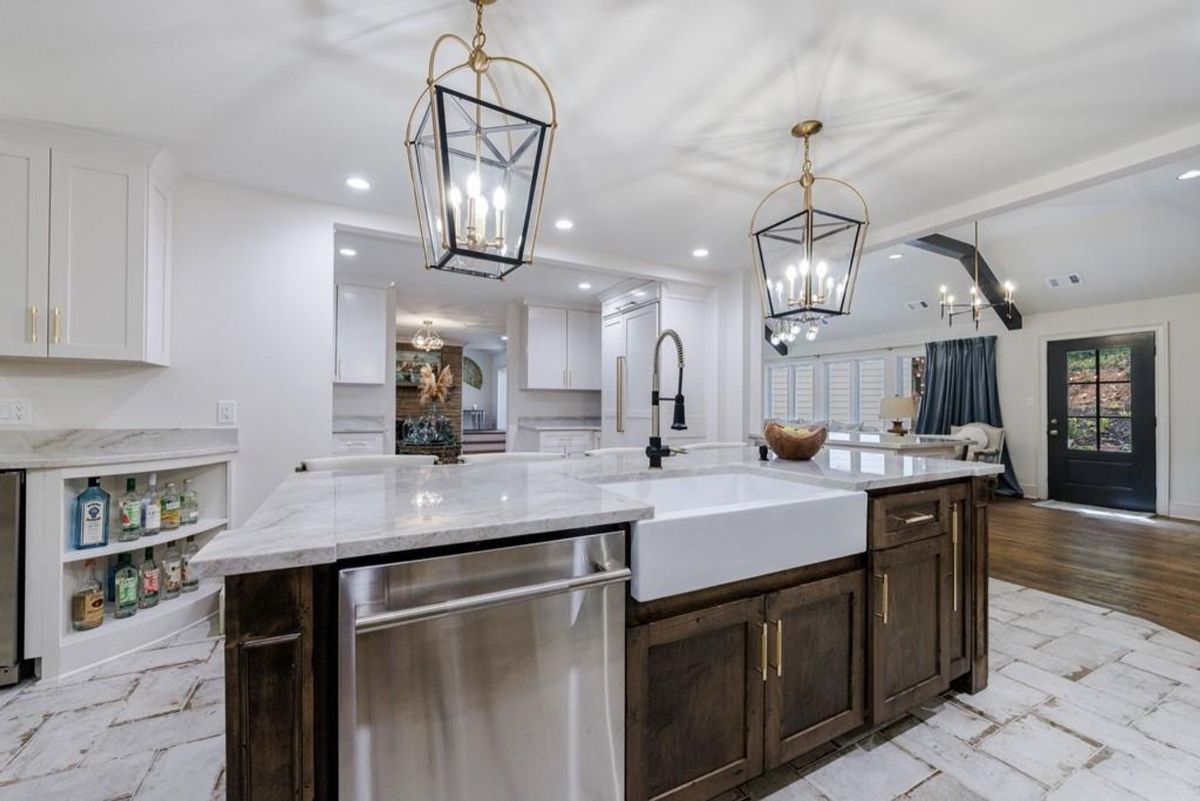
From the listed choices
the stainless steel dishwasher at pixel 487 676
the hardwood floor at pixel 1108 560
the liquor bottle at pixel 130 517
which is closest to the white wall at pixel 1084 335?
the hardwood floor at pixel 1108 560

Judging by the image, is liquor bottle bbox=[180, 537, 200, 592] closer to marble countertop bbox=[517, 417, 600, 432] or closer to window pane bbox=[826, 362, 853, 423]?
marble countertop bbox=[517, 417, 600, 432]

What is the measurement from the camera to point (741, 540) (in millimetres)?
1370

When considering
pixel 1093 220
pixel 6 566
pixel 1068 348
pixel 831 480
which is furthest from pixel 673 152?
pixel 1068 348

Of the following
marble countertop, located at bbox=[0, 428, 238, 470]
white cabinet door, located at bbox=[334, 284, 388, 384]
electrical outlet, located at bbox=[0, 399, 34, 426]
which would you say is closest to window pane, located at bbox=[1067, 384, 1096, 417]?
white cabinet door, located at bbox=[334, 284, 388, 384]

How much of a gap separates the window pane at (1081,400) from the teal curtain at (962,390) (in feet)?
2.44

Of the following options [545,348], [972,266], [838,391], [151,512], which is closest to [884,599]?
[151,512]

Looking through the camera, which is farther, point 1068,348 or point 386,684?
point 1068,348

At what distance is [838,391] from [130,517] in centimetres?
929

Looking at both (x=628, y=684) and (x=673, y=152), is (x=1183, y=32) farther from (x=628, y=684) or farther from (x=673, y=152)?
(x=628, y=684)

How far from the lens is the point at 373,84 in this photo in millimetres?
2010

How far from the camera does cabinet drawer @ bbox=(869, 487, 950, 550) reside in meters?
1.68

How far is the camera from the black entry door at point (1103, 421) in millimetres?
5566

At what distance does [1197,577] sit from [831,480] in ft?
12.4

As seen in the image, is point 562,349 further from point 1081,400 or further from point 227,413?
point 1081,400
